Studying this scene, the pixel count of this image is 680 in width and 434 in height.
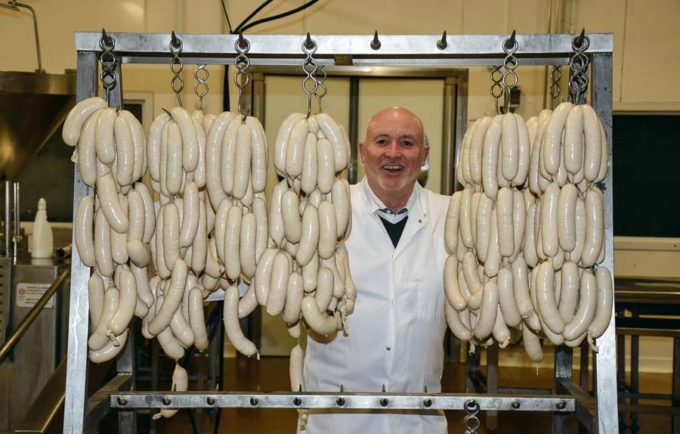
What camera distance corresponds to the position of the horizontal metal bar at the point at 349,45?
151 cm

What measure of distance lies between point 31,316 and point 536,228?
2142 mm

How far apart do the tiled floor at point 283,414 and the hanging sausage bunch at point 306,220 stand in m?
2.49

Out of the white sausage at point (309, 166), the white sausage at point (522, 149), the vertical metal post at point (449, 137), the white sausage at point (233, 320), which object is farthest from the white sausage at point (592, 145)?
the vertical metal post at point (449, 137)

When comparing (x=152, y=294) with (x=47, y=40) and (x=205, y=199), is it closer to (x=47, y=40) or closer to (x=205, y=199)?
(x=205, y=199)

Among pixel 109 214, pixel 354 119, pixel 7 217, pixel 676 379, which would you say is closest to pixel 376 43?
pixel 109 214

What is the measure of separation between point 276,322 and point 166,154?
15.2 ft

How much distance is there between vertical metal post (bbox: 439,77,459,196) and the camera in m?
5.85

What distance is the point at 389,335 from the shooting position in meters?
2.49

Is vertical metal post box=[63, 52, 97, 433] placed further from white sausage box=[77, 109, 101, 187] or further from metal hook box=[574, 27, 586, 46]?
metal hook box=[574, 27, 586, 46]

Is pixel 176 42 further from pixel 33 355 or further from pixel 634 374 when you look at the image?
pixel 634 374

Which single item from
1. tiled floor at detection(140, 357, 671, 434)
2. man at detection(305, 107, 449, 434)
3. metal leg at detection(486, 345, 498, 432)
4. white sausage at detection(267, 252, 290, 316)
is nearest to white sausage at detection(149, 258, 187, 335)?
white sausage at detection(267, 252, 290, 316)

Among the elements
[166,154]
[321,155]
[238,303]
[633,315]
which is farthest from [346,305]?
[633,315]

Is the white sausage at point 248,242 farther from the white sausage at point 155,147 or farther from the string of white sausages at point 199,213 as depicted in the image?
the white sausage at point 155,147

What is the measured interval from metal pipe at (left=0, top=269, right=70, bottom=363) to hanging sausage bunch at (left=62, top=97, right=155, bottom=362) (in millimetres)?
1285
